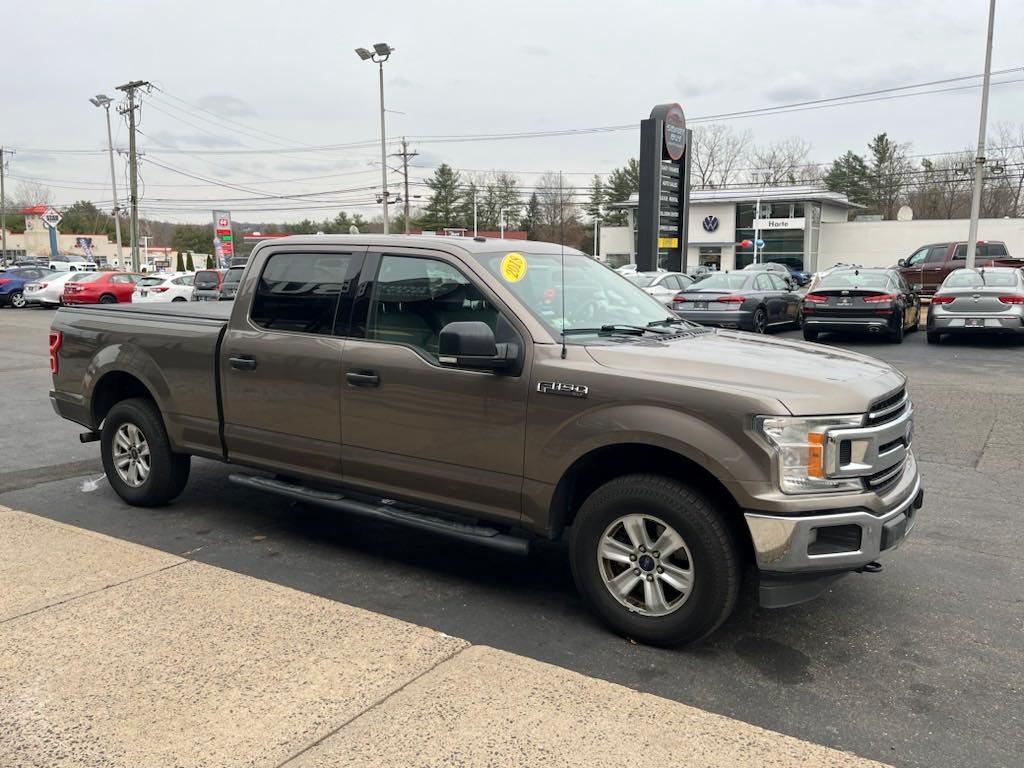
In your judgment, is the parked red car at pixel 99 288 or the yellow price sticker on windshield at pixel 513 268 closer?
the yellow price sticker on windshield at pixel 513 268

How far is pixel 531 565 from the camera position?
4.92m

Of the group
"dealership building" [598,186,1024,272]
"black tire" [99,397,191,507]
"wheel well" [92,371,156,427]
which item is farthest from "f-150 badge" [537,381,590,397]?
"dealership building" [598,186,1024,272]

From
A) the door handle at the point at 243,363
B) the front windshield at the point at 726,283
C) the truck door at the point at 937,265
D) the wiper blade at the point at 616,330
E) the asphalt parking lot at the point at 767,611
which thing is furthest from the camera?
the truck door at the point at 937,265

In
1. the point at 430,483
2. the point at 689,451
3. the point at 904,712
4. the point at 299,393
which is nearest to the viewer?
the point at 904,712

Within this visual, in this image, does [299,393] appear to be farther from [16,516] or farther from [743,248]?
[743,248]

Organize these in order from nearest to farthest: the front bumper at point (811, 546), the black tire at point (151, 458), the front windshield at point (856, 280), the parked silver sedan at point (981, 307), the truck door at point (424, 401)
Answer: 1. the front bumper at point (811, 546)
2. the truck door at point (424, 401)
3. the black tire at point (151, 458)
4. the parked silver sedan at point (981, 307)
5. the front windshield at point (856, 280)

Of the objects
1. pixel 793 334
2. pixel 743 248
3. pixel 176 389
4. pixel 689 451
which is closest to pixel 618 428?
pixel 689 451

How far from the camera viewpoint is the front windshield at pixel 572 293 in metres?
4.33

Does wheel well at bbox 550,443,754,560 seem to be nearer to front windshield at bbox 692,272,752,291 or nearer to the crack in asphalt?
the crack in asphalt

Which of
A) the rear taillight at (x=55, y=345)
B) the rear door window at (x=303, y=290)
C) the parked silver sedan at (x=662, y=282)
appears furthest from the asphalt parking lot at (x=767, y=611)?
the parked silver sedan at (x=662, y=282)

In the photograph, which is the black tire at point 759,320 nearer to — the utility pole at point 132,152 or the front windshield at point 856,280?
the front windshield at point 856,280

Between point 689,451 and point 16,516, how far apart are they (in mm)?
4707

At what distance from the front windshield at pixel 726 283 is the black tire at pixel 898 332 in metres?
3.07

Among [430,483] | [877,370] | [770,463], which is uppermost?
[877,370]
